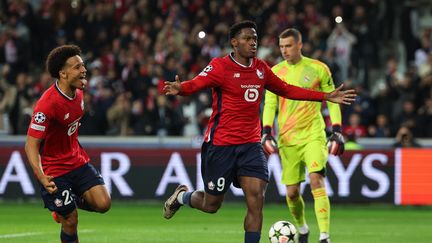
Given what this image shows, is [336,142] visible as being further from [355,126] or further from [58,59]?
[355,126]

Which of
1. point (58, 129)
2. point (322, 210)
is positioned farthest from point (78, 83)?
point (322, 210)

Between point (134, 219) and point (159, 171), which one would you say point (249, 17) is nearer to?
point (159, 171)

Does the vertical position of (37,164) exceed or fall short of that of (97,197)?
it exceeds it

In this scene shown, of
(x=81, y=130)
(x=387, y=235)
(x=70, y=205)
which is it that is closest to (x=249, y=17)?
(x=81, y=130)

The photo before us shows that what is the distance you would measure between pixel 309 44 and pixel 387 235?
357 inches

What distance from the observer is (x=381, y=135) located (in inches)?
843

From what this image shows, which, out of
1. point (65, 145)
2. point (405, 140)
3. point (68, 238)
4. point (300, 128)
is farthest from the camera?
point (405, 140)

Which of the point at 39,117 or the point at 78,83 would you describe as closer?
the point at 39,117

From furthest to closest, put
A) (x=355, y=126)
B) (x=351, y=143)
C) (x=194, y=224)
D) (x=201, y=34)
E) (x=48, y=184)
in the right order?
1. (x=201, y=34)
2. (x=355, y=126)
3. (x=351, y=143)
4. (x=194, y=224)
5. (x=48, y=184)

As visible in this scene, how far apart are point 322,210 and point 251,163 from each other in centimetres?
177

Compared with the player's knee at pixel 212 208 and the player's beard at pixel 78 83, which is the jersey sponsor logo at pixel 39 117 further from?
the player's knee at pixel 212 208

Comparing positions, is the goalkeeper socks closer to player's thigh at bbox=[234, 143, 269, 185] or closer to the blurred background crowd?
player's thigh at bbox=[234, 143, 269, 185]

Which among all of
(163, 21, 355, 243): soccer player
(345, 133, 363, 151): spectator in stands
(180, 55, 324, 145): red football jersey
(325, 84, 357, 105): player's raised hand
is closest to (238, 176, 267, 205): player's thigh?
(163, 21, 355, 243): soccer player

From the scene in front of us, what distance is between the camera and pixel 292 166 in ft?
41.9
